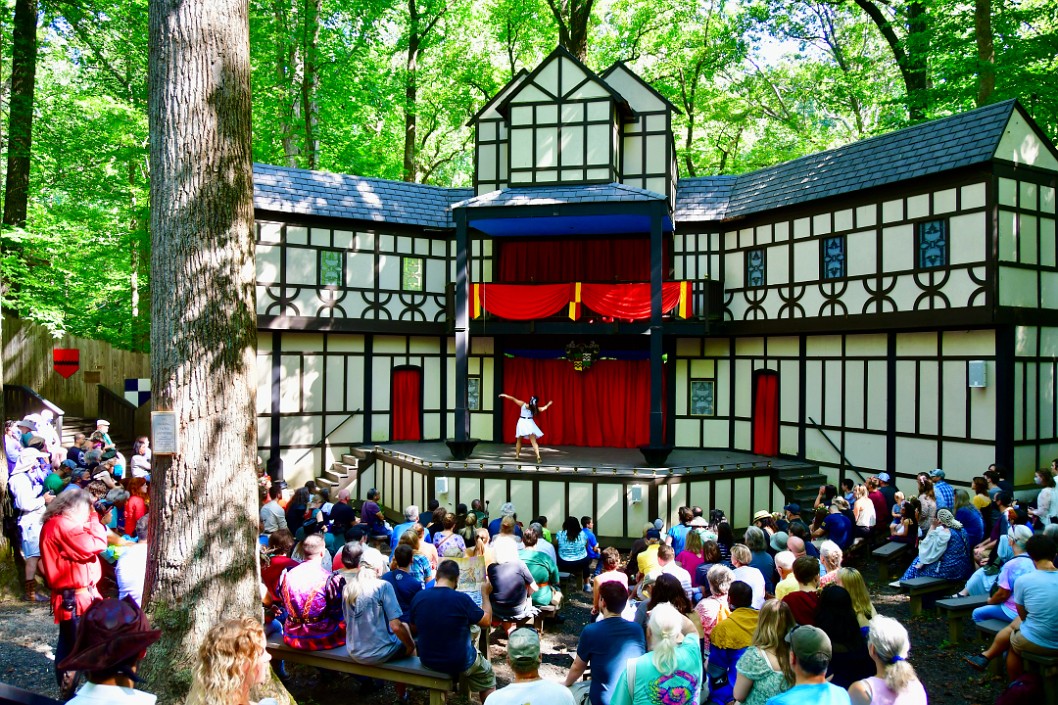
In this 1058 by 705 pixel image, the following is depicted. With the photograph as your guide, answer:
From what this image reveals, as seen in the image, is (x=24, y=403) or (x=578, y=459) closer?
(x=578, y=459)

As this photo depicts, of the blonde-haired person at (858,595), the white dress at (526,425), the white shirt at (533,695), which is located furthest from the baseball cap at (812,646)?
the white dress at (526,425)

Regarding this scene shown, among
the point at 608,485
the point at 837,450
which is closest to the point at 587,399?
the point at 608,485

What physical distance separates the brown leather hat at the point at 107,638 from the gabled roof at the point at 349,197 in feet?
49.7

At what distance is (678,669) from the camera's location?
4844 mm

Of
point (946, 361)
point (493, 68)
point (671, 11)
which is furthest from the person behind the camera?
point (493, 68)

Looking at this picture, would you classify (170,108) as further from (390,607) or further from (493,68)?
(493,68)

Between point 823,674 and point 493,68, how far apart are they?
29.0 metres

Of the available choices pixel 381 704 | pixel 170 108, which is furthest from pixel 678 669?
pixel 170 108

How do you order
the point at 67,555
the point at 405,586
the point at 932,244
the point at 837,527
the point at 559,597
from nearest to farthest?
the point at 67,555 → the point at 405,586 → the point at 559,597 → the point at 837,527 → the point at 932,244

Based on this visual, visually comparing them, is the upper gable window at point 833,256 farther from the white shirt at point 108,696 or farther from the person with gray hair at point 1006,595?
the white shirt at point 108,696

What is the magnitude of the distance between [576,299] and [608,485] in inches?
190

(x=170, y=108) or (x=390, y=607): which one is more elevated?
(x=170, y=108)

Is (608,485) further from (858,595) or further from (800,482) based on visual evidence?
(858,595)

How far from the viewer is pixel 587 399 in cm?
2031
